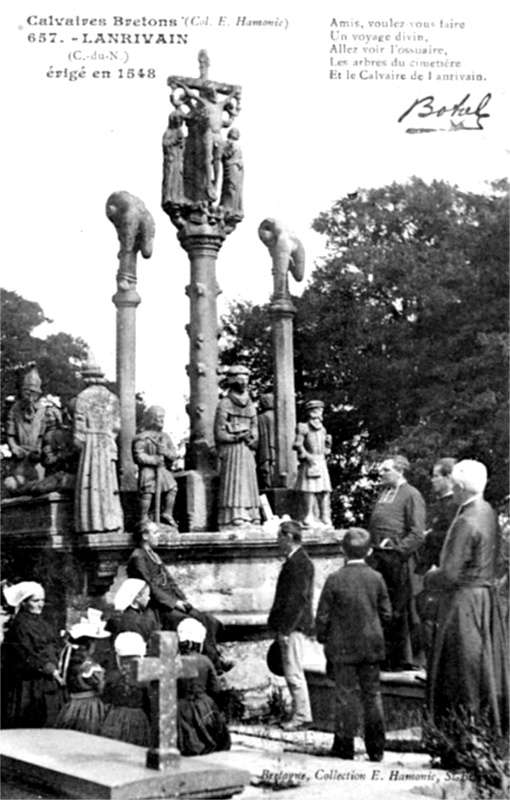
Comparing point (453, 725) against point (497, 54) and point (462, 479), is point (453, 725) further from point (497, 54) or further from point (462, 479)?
point (497, 54)

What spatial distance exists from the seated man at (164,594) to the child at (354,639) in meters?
1.58

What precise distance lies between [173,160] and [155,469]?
2.99 metres

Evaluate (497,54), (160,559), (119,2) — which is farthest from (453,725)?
(119,2)

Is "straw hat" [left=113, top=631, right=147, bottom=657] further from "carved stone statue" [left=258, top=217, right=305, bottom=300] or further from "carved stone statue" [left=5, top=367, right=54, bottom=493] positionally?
"carved stone statue" [left=258, top=217, right=305, bottom=300]

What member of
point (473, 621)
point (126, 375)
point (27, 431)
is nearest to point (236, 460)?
point (126, 375)

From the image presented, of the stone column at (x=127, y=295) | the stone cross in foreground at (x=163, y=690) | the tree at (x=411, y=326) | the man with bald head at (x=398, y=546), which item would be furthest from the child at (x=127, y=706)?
the tree at (x=411, y=326)

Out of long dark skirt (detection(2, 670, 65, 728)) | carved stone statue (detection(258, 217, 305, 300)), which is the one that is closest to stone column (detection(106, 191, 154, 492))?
carved stone statue (detection(258, 217, 305, 300))

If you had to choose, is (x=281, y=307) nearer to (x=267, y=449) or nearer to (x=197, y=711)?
(x=267, y=449)

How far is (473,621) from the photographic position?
7.39 m

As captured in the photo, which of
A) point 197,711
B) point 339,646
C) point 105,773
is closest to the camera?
point 105,773

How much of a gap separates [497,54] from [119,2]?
8.51 feet

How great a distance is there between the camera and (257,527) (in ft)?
36.9

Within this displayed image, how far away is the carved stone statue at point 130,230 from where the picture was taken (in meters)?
12.3

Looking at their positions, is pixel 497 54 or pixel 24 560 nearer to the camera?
pixel 497 54
